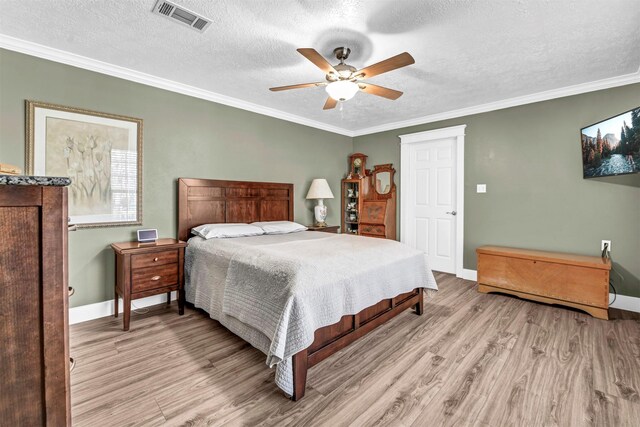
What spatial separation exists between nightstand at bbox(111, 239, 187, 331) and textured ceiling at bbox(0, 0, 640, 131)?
178cm

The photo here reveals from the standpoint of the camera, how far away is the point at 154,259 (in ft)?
9.00

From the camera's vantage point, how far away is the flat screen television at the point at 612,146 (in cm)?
252

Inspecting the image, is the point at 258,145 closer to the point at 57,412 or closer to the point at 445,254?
the point at 445,254

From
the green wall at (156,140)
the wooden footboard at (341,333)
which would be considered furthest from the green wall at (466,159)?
the wooden footboard at (341,333)

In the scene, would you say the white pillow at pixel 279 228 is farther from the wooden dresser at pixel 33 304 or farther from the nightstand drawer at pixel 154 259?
the wooden dresser at pixel 33 304

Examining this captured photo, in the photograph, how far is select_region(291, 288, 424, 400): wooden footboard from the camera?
5.78 ft

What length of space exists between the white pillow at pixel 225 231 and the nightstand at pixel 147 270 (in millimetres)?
281

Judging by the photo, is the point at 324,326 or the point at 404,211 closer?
the point at 324,326

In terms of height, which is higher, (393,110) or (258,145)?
(393,110)

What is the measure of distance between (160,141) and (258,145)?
→ 1.31 meters

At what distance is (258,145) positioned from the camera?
4176mm

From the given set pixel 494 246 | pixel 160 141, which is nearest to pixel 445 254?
pixel 494 246

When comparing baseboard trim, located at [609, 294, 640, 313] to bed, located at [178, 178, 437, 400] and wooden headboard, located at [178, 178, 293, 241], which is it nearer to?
bed, located at [178, 178, 437, 400]

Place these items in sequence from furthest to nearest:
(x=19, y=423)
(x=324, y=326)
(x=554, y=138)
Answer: (x=554, y=138) < (x=324, y=326) < (x=19, y=423)
